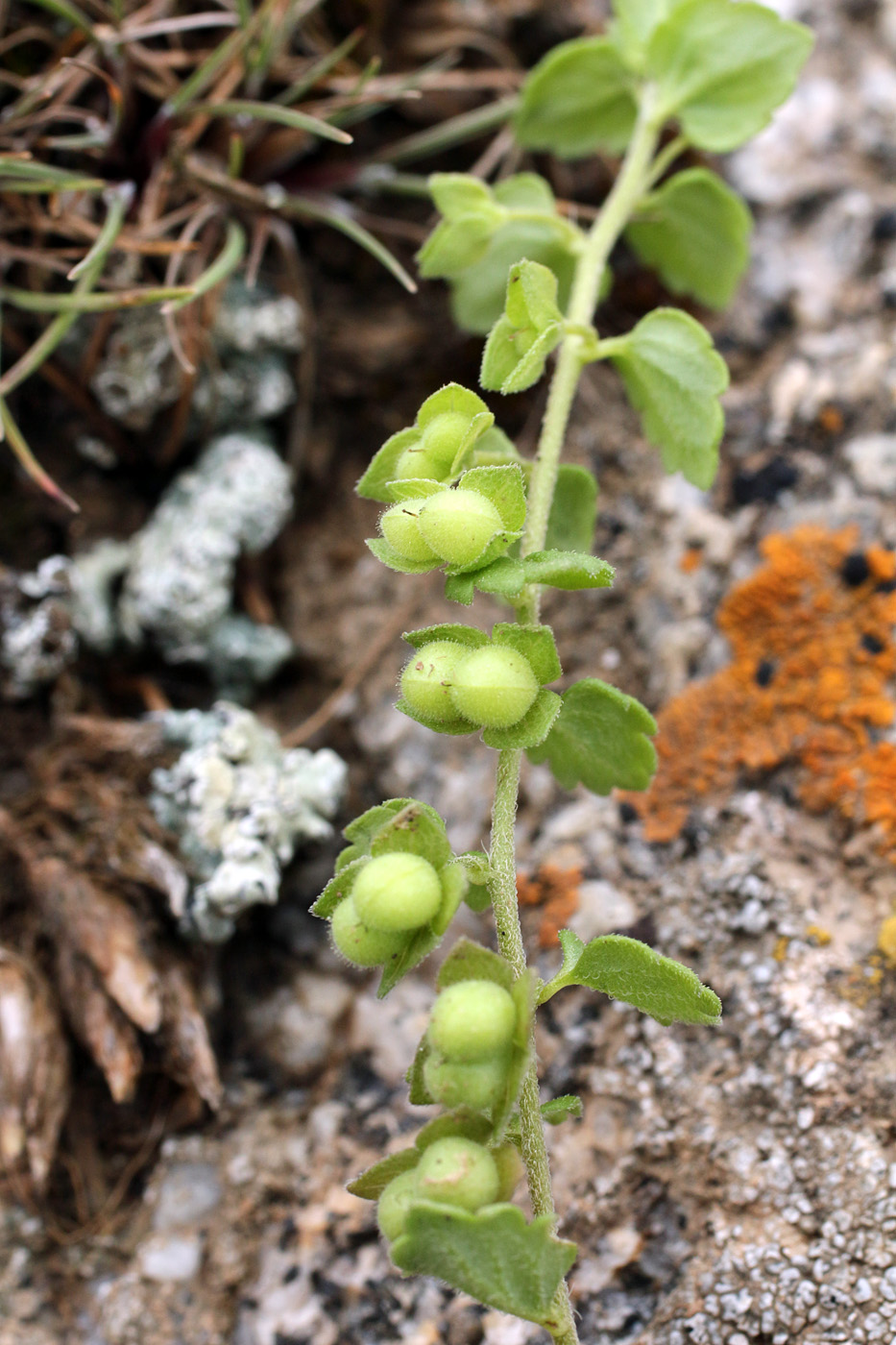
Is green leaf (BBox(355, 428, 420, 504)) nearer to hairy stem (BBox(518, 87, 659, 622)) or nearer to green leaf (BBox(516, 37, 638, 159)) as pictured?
hairy stem (BBox(518, 87, 659, 622))

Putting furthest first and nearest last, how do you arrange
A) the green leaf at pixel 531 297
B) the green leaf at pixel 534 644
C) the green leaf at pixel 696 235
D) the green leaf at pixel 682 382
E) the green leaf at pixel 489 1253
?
the green leaf at pixel 696 235, the green leaf at pixel 682 382, the green leaf at pixel 531 297, the green leaf at pixel 534 644, the green leaf at pixel 489 1253

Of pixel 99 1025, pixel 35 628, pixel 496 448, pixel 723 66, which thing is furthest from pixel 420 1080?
pixel 723 66

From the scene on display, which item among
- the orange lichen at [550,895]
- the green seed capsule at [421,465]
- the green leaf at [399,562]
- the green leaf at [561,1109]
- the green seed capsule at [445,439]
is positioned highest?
the green seed capsule at [445,439]

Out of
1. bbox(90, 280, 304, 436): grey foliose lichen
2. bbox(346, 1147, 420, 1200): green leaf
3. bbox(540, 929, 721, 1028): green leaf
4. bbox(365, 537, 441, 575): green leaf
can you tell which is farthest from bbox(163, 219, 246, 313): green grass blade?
bbox(346, 1147, 420, 1200): green leaf

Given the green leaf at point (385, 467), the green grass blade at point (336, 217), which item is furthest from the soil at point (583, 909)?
the green leaf at point (385, 467)

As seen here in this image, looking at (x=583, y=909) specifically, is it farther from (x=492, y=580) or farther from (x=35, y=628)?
(x=35, y=628)

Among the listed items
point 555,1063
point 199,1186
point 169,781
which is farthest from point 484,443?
point 199,1186

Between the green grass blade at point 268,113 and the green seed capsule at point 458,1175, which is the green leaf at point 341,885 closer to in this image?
the green seed capsule at point 458,1175
